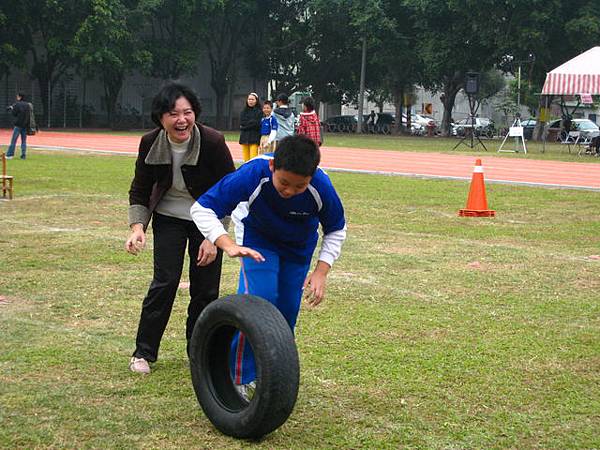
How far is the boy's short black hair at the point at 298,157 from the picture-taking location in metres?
4.42

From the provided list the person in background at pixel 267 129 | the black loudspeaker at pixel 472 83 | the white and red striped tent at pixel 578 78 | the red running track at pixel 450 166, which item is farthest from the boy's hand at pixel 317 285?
the black loudspeaker at pixel 472 83

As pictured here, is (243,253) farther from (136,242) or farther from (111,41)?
(111,41)

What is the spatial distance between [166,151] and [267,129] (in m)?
14.3

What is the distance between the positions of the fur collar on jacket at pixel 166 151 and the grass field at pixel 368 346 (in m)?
1.20

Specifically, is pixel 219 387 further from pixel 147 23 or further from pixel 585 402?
pixel 147 23

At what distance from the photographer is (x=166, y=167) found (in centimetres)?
549

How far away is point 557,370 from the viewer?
5801 mm

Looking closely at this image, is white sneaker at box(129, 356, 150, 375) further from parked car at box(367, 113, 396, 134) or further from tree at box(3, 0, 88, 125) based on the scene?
parked car at box(367, 113, 396, 134)

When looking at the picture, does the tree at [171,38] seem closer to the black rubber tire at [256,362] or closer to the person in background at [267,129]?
the person in background at [267,129]

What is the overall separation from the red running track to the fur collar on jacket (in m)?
14.5

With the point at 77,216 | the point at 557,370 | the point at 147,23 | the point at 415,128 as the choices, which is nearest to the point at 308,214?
the point at 557,370

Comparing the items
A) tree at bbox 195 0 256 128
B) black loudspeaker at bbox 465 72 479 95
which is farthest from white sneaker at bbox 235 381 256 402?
tree at bbox 195 0 256 128

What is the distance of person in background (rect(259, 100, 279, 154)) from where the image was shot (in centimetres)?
1922

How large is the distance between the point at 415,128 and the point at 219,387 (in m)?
61.1
